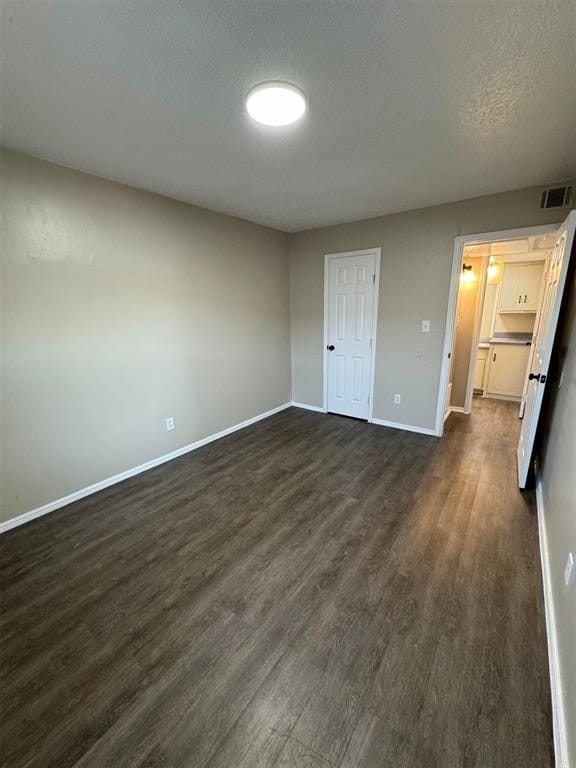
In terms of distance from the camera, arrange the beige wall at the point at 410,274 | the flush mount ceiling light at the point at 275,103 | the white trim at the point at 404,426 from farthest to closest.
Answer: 1. the white trim at the point at 404,426
2. the beige wall at the point at 410,274
3. the flush mount ceiling light at the point at 275,103

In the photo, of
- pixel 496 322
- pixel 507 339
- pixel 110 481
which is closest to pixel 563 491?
pixel 110 481

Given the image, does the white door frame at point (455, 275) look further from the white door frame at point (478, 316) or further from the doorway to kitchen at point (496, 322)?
the white door frame at point (478, 316)

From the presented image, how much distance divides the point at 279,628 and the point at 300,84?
2.55m

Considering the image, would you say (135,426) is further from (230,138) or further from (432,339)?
(432,339)

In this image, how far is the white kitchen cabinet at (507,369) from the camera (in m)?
4.71

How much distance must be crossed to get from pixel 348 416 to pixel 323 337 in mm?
1139

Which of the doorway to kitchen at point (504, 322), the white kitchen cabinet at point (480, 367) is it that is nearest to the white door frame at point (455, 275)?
the doorway to kitchen at point (504, 322)

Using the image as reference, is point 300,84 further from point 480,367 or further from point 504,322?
point 504,322

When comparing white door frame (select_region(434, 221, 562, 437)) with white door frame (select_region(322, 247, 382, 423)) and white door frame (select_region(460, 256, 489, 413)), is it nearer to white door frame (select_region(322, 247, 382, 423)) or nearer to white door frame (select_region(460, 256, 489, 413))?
white door frame (select_region(322, 247, 382, 423))

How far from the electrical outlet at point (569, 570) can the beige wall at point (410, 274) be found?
2331 mm

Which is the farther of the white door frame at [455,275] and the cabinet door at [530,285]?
the cabinet door at [530,285]

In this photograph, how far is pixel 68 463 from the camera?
2.47 m

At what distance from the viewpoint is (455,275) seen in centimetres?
324

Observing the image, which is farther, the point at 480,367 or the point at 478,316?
the point at 480,367
